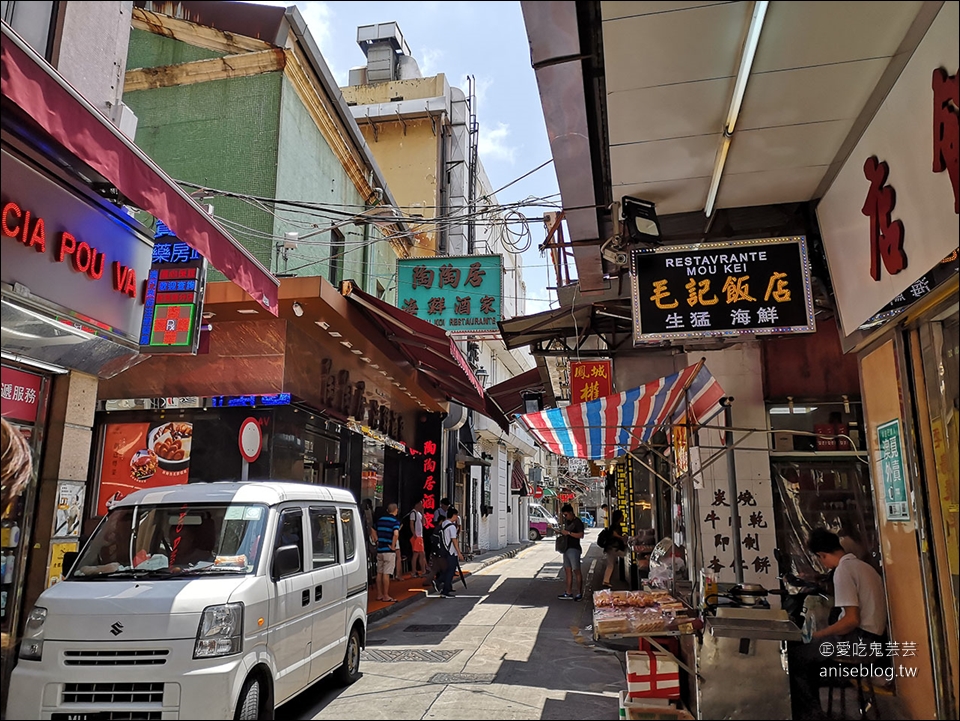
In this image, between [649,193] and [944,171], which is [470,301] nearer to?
[649,193]

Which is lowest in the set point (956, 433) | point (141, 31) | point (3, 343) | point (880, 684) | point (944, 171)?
point (880, 684)

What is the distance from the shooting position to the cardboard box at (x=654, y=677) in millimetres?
5602

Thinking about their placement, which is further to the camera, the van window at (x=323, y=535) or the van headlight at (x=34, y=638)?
the van window at (x=323, y=535)

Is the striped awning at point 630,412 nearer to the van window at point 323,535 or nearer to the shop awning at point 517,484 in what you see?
the van window at point 323,535

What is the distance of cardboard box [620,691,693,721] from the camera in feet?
17.5

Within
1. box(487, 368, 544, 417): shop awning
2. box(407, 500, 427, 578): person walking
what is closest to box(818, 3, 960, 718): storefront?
box(487, 368, 544, 417): shop awning

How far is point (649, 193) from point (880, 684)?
468cm

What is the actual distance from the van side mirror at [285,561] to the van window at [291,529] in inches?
4.8

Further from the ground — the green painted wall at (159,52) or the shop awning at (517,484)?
the green painted wall at (159,52)

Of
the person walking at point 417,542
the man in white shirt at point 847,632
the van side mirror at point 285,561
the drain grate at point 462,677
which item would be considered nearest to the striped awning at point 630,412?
the man in white shirt at point 847,632

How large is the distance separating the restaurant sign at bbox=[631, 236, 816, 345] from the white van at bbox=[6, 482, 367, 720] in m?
3.75

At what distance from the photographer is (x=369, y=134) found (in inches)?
928

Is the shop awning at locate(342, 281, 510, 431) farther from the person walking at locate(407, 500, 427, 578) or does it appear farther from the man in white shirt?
the man in white shirt

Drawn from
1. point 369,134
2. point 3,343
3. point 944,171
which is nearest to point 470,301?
point 3,343
